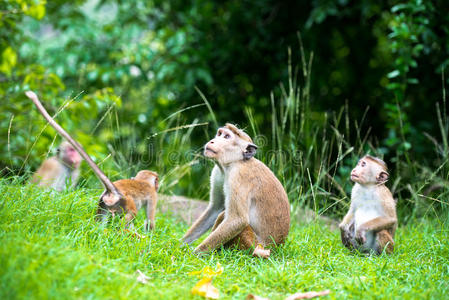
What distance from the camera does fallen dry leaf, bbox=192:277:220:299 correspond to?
3.36m

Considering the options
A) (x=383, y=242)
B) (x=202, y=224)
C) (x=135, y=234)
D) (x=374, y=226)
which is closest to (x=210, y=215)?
(x=202, y=224)

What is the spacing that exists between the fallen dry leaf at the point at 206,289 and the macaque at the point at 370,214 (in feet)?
6.05

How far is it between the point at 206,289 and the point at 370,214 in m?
2.13

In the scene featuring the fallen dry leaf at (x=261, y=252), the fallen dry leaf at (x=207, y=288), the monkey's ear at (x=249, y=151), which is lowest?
the fallen dry leaf at (x=261, y=252)

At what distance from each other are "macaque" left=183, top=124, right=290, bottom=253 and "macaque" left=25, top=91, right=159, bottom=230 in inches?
29.0

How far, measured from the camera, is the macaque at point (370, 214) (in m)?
4.65

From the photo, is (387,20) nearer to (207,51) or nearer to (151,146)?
(207,51)

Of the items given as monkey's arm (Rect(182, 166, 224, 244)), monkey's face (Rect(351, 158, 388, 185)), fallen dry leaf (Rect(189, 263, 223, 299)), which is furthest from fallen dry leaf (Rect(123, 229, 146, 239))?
monkey's face (Rect(351, 158, 388, 185))

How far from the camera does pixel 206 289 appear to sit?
Result: 3.41 meters

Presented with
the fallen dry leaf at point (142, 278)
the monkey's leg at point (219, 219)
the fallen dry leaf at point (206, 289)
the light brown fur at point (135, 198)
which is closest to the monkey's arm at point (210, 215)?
the monkey's leg at point (219, 219)

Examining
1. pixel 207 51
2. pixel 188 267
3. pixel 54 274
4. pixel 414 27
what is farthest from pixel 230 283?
pixel 207 51

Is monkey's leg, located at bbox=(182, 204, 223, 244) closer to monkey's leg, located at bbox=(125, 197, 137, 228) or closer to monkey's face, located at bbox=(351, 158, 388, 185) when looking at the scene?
monkey's leg, located at bbox=(125, 197, 137, 228)

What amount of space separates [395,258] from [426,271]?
0.37 meters

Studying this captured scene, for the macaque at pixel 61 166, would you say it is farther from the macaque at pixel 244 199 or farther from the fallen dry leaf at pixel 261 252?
the fallen dry leaf at pixel 261 252
